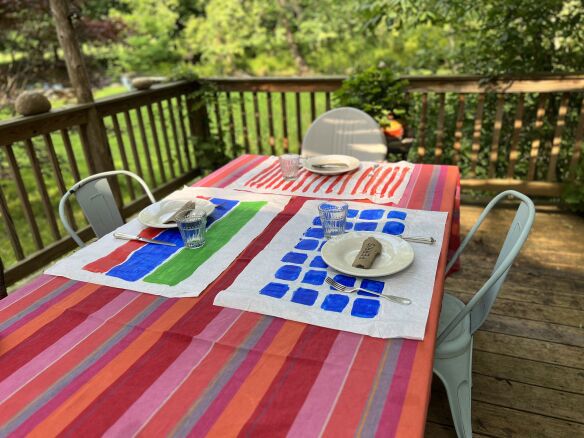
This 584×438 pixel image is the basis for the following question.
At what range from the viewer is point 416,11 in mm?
3197

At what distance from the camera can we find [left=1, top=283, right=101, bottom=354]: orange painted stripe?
0.95m

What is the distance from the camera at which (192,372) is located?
845mm

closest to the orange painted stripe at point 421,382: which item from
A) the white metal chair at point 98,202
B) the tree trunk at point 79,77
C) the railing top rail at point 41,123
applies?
the white metal chair at point 98,202

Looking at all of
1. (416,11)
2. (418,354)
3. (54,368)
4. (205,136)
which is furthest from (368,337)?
(205,136)

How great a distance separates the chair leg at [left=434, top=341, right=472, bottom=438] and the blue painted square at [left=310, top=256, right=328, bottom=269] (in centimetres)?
52

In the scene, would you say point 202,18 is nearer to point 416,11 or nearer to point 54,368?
point 416,11

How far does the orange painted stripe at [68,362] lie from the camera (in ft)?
2.60

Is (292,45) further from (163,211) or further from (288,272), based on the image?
(288,272)

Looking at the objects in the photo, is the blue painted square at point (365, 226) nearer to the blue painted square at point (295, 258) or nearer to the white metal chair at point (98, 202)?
the blue painted square at point (295, 258)

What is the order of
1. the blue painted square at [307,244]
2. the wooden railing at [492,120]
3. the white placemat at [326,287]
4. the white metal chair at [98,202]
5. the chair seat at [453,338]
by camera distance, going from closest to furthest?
the white placemat at [326,287], the blue painted square at [307,244], the chair seat at [453,338], the white metal chair at [98,202], the wooden railing at [492,120]

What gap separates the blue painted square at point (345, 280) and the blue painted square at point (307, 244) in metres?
0.17

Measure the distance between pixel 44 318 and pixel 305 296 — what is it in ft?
2.01

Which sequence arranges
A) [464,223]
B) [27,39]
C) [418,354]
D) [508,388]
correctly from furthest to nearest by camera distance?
[27,39]
[464,223]
[508,388]
[418,354]

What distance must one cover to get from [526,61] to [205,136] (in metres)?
2.70
